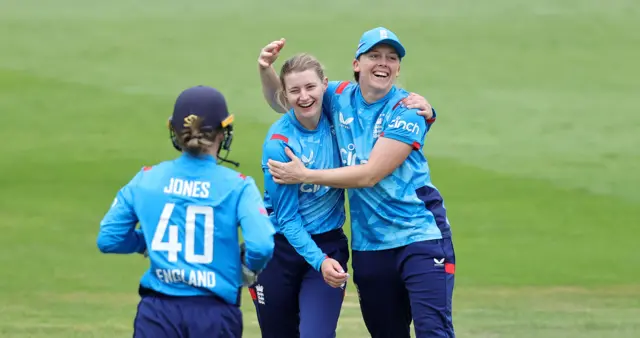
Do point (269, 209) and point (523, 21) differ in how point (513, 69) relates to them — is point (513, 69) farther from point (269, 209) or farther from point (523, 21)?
point (269, 209)

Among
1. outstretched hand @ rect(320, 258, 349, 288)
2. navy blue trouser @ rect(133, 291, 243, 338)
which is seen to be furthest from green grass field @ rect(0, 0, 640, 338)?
navy blue trouser @ rect(133, 291, 243, 338)

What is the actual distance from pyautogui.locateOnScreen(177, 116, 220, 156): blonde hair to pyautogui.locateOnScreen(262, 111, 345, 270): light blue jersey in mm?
1191

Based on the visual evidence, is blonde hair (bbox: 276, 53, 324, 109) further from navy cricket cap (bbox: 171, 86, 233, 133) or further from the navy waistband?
navy cricket cap (bbox: 171, 86, 233, 133)

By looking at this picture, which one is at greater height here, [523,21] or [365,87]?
[523,21]

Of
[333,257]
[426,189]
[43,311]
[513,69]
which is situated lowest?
[43,311]

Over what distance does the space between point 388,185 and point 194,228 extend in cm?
159

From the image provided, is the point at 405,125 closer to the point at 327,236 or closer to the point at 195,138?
the point at 327,236

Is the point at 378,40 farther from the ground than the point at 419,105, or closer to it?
farther from the ground

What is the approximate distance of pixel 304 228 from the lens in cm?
641

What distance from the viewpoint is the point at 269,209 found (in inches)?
260

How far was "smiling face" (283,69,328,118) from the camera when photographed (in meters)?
6.33

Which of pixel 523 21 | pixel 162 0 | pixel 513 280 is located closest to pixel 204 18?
pixel 162 0

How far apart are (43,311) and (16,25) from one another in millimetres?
12536

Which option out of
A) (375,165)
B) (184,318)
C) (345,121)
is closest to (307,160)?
(345,121)
